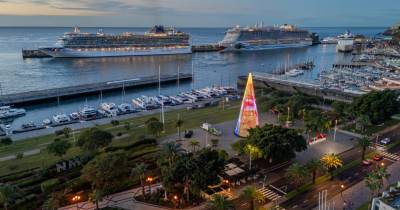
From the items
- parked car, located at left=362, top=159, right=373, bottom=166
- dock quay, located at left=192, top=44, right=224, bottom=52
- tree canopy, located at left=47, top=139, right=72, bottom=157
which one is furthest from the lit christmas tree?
dock quay, located at left=192, top=44, right=224, bottom=52

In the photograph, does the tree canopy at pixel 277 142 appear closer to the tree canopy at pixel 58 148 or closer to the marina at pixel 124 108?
the tree canopy at pixel 58 148

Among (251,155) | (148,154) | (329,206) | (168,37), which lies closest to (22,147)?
(148,154)

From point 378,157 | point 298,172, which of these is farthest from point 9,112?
point 378,157

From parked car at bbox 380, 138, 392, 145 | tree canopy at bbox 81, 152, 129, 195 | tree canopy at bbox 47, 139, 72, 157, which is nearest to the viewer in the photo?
tree canopy at bbox 81, 152, 129, 195

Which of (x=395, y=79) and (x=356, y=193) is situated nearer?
(x=356, y=193)

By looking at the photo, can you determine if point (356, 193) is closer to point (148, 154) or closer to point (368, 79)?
point (148, 154)

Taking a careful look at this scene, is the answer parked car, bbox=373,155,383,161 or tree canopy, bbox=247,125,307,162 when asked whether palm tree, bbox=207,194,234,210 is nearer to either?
tree canopy, bbox=247,125,307,162

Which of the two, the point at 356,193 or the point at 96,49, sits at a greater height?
the point at 96,49
